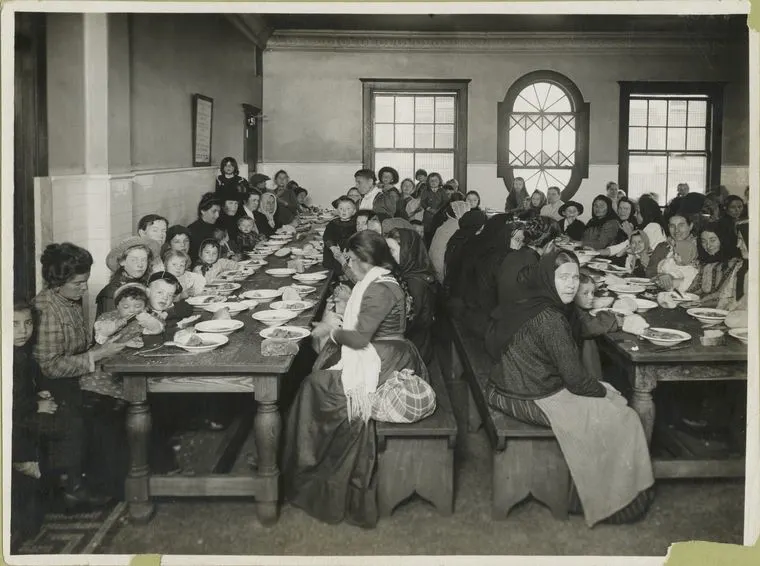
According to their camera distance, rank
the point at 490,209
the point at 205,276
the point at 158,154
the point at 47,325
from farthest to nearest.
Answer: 1. the point at 490,209
2. the point at 158,154
3. the point at 205,276
4. the point at 47,325

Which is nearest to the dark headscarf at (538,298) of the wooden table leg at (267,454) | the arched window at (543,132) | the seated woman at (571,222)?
the wooden table leg at (267,454)

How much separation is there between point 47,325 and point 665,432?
2966 mm

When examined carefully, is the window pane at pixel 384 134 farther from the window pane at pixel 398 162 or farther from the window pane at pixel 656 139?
the window pane at pixel 656 139

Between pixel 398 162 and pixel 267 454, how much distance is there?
674 centimetres

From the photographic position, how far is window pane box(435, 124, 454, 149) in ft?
31.6

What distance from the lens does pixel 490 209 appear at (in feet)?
31.6

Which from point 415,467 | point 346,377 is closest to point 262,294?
point 346,377

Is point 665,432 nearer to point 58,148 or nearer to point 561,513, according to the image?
point 561,513

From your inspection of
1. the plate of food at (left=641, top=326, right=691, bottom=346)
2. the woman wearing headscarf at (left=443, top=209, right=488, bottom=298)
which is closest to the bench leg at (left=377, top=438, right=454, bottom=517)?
the plate of food at (left=641, top=326, right=691, bottom=346)

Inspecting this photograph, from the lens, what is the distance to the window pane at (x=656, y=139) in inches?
246

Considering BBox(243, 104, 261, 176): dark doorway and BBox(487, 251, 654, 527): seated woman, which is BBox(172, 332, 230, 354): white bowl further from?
BBox(243, 104, 261, 176): dark doorway

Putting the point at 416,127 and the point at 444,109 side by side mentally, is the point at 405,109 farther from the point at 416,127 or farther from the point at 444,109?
the point at 444,109

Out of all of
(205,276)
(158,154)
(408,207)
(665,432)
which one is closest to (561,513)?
(665,432)

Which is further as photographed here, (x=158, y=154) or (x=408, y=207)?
(x=408, y=207)
